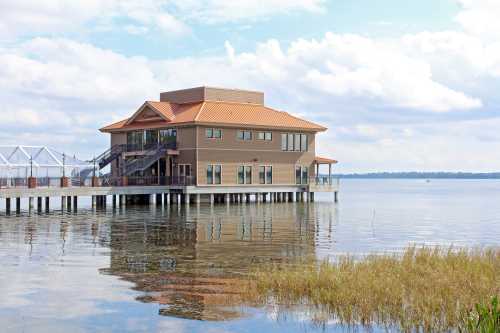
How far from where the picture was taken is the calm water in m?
15.7

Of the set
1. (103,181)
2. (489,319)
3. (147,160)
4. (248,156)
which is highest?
(248,156)

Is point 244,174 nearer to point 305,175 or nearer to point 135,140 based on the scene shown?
point 305,175

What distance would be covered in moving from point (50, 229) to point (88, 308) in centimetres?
2240

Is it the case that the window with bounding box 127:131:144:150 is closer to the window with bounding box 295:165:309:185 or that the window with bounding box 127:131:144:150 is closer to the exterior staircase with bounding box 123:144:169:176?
the exterior staircase with bounding box 123:144:169:176

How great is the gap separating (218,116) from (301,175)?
11431 mm

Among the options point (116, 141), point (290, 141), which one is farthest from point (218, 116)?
point (116, 141)

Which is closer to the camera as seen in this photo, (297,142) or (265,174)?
(265,174)

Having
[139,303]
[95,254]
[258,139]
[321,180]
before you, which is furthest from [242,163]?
[139,303]

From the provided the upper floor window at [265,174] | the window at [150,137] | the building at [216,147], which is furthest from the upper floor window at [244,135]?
the window at [150,137]

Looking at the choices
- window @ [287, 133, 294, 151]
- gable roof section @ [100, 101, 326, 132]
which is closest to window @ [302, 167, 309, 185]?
window @ [287, 133, 294, 151]

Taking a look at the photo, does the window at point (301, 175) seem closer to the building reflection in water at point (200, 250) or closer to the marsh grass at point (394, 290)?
the building reflection in water at point (200, 250)

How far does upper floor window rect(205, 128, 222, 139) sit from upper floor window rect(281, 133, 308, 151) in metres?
7.26

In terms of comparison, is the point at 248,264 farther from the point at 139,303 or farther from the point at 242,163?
the point at 242,163

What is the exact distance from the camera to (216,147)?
63.8 m
